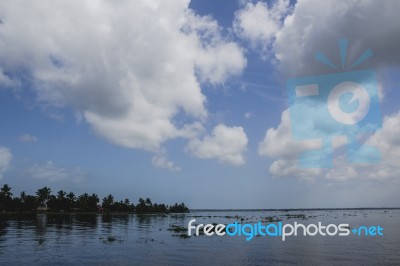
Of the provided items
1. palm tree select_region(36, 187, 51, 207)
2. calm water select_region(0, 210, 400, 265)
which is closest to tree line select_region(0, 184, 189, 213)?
palm tree select_region(36, 187, 51, 207)

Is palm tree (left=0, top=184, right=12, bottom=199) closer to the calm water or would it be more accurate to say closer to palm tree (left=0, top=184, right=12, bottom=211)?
palm tree (left=0, top=184, right=12, bottom=211)

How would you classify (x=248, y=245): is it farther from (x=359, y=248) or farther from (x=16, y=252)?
(x=16, y=252)

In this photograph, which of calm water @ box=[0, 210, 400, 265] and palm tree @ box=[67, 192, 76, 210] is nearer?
calm water @ box=[0, 210, 400, 265]

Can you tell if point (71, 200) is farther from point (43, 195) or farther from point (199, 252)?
point (199, 252)

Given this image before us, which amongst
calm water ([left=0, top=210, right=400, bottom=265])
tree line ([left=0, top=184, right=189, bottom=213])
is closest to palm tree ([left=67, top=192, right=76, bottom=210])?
tree line ([left=0, top=184, right=189, bottom=213])

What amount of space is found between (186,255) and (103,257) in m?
9.12

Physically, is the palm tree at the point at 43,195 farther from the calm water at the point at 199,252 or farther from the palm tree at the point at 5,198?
the calm water at the point at 199,252

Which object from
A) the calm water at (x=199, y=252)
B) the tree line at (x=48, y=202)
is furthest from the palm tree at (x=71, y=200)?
the calm water at (x=199, y=252)

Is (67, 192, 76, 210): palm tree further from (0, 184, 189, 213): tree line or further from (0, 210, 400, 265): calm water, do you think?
(0, 210, 400, 265): calm water

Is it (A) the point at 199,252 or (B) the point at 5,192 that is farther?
(B) the point at 5,192

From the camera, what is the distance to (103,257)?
3666cm

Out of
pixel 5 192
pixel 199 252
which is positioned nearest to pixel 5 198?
pixel 5 192

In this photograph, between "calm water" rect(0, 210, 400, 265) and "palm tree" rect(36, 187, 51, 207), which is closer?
"calm water" rect(0, 210, 400, 265)

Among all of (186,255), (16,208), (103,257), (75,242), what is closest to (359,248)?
(186,255)
